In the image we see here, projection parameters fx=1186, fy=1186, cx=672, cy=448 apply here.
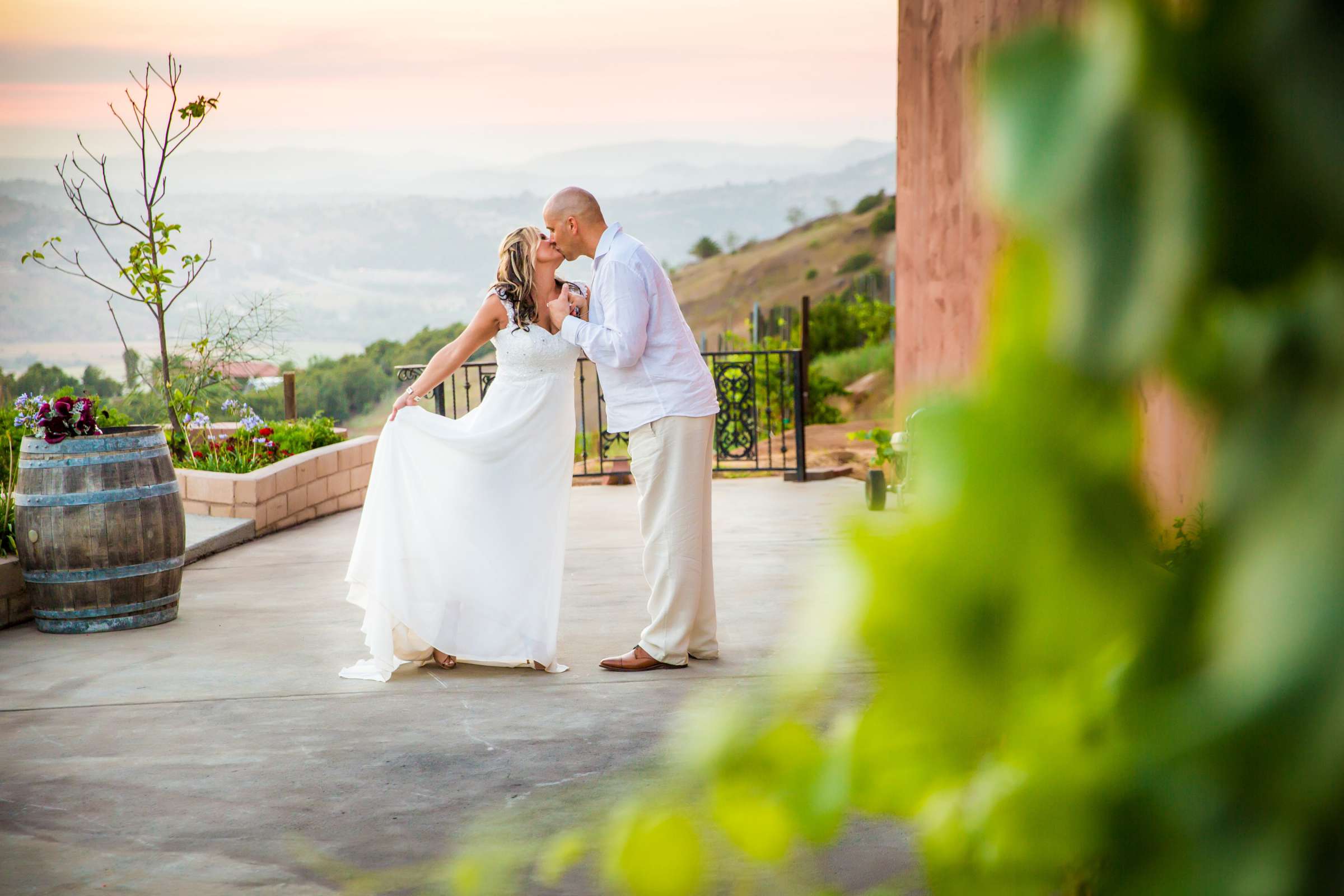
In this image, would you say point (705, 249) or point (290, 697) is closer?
point (290, 697)

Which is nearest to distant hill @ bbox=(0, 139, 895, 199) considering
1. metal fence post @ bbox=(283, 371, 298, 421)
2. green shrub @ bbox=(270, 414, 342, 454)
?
metal fence post @ bbox=(283, 371, 298, 421)

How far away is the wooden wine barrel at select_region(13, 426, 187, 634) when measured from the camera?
5.21 m

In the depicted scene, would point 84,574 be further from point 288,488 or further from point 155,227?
point 155,227

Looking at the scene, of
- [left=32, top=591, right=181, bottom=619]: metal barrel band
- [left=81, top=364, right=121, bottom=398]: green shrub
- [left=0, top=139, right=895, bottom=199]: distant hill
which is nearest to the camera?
[left=32, top=591, right=181, bottom=619]: metal barrel band

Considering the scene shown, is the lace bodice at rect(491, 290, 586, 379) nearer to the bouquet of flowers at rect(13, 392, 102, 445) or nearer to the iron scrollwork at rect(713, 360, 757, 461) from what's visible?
the bouquet of flowers at rect(13, 392, 102, 445)

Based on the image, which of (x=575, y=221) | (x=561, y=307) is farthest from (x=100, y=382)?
(x=575, y=221)

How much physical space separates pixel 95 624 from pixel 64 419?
0.94 m

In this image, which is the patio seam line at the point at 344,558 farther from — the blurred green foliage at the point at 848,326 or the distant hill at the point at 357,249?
the distant hill at the point at 357,249

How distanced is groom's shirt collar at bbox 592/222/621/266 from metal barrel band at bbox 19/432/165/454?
2.34m

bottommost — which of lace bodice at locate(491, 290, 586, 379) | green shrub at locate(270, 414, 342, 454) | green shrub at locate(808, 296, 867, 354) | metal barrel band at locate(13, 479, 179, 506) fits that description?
metal barrel band at locate(13, 479, 179, 506)

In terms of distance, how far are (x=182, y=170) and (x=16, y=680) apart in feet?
94.1

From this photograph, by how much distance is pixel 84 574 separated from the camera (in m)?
5.25

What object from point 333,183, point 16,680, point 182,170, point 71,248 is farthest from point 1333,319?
point 333,183

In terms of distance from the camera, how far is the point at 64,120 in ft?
61.7
